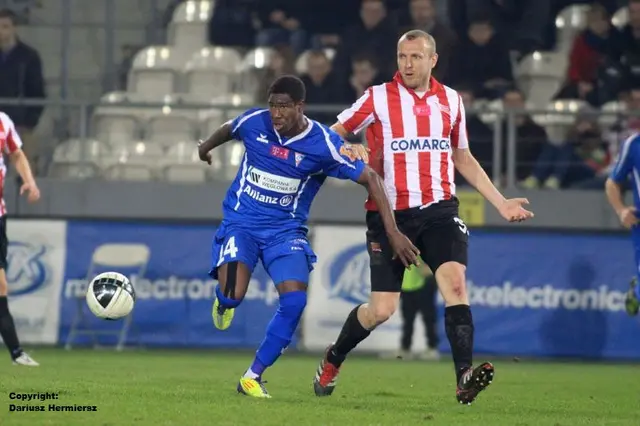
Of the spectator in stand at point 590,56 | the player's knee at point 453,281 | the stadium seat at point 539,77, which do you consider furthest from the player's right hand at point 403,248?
the stadium seat at point 539,77

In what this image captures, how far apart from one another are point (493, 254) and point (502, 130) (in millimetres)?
1672

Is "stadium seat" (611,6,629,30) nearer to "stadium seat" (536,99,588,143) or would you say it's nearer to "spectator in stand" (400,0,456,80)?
"stadium seat" (536,99,588,143)

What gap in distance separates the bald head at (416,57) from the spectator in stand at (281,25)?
9.78 meters

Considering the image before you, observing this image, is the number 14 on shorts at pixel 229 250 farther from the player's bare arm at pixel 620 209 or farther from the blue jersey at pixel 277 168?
the player's bare arm at pixel 620 209

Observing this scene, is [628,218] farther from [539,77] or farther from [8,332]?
[539,77]

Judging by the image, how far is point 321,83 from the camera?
702 inches

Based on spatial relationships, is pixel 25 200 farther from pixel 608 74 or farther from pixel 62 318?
pixel 608 74

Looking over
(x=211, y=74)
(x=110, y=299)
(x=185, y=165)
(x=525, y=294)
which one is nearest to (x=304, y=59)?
(x=211, y=74)

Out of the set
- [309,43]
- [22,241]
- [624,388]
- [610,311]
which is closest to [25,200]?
[22,241]

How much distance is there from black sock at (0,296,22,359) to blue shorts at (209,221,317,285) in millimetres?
3712

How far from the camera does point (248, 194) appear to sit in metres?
8.92

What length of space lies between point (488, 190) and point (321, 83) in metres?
9.06

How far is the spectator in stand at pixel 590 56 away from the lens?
18141 mm

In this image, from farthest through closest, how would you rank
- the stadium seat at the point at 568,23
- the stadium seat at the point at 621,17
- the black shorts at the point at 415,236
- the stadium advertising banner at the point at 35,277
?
the stadium seat at the point at 568,23
the stadium seat at the point at 621,17
the stadium advertising banner at the point at 35,277
the black shorts at the point at 415,236
